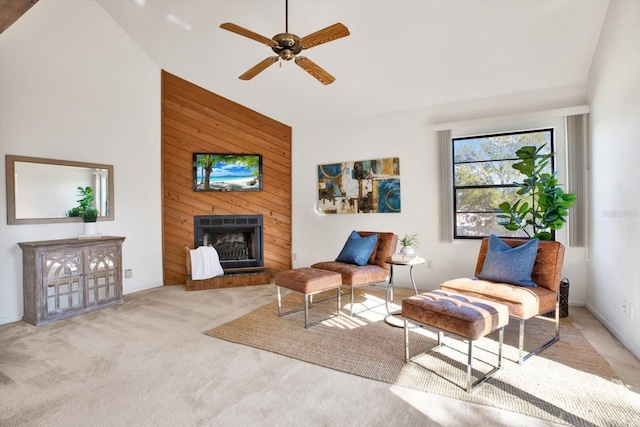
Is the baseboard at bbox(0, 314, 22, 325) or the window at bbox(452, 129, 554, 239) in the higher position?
the window at bbox(452, 129, 554, 239)

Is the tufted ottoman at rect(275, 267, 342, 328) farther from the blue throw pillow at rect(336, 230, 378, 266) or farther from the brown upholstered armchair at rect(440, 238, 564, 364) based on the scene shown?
the brown upholstered armchair at rect(440, 238, 564, 364)

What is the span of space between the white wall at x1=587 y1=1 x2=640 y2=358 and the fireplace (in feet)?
14.4

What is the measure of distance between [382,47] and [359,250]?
228cm

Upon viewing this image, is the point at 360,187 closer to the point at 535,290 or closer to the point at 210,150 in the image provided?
the point at 210,150

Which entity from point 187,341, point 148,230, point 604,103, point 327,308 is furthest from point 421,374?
point 148,230

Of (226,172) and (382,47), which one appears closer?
(382,47)

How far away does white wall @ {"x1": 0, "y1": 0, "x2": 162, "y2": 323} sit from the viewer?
350 centimetres

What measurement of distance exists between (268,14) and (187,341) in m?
3.30

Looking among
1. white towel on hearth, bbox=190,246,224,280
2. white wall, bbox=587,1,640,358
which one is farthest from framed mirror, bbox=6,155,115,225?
white wall, bbox=587,1,640,358

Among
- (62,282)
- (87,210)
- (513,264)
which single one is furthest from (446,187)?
(62,282)

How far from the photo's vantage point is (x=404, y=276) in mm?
4914

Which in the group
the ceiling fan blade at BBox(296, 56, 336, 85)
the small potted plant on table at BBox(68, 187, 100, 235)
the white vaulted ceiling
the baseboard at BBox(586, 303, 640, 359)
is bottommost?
the baseboard at BBox(586, 303, 640, 359)

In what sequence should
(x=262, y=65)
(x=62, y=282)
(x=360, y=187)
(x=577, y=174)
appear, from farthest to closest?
(x=360, y=187) < (x=577, y=174) < (x=62, y=282) < (x=262, y=65)

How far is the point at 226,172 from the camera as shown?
538 cm
